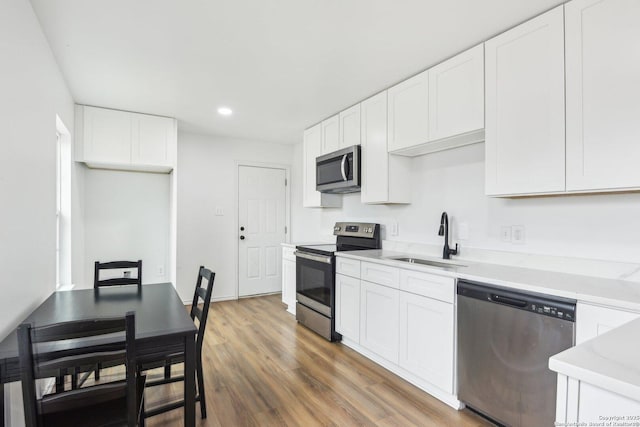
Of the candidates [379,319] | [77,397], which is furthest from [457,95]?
[77,397]

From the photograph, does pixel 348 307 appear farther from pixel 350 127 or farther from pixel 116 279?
pixel 116 279

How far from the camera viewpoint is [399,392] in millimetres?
2291

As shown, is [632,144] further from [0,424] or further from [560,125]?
[0,424]

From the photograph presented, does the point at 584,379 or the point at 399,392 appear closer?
the point at 584,379

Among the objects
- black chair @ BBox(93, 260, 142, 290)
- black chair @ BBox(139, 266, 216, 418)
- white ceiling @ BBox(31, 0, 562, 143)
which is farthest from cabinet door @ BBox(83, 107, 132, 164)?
black chair @ BBox(139, 266, 216, 418)

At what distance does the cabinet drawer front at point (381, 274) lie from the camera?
252 cm

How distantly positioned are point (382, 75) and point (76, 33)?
2192mm

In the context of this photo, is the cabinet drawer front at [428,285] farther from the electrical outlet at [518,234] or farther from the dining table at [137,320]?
the dining table at [137,320]

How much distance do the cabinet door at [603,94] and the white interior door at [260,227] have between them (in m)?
4.03

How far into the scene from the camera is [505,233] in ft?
7.68

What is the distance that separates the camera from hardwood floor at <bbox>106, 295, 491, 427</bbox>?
2002 millimetres

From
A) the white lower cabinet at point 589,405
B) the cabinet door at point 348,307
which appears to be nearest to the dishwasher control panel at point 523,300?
the white lower cabinet at point 589,405

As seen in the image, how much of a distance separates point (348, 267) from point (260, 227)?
2.39m

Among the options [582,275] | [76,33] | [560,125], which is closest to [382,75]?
[560,125]
